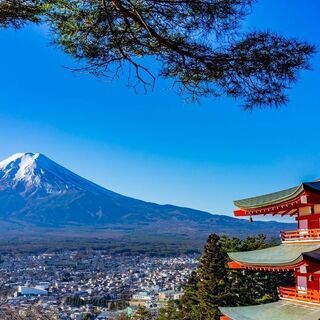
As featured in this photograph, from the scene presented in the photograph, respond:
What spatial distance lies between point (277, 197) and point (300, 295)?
1.79m

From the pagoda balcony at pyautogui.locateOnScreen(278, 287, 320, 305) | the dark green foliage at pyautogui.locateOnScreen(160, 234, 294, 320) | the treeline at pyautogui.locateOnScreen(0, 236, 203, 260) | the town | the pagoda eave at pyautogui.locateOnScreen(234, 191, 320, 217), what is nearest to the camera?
the pagoda eave at pyautogui.locateOnScreen(234, 191, 320, 217)

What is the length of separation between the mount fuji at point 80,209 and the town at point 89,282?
125 feet

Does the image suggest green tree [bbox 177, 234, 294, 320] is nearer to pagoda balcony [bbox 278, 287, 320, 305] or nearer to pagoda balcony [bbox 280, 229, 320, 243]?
pagoda balcony [bbox 278, 287, 320, 305]

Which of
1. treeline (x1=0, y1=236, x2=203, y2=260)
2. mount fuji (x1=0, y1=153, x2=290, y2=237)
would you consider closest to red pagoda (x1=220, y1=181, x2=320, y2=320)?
treeline (x1=0, y1=236, x2=203, y2=260)

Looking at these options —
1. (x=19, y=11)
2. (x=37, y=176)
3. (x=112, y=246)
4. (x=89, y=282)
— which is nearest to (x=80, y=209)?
(x=37, y=176)

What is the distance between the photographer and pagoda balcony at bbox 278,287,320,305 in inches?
389

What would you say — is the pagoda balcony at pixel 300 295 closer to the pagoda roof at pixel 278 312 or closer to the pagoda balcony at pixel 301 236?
the pagoda roof at pixel 278 312

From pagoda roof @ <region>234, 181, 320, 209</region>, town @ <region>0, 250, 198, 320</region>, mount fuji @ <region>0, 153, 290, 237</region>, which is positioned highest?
mount fuji @ <region>0, 153, 290, 237</region>

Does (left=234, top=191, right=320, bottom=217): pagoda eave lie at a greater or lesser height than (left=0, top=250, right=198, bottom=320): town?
greater

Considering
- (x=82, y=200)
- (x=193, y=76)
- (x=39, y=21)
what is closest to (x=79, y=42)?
(x=39, y=21)

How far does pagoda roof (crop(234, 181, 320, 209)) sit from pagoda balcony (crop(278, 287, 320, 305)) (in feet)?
5.44

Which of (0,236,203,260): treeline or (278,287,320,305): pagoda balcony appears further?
(0,236,203,260): treeline

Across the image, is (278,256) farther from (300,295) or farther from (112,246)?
(112,246)

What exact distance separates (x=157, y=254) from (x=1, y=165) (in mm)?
93532
